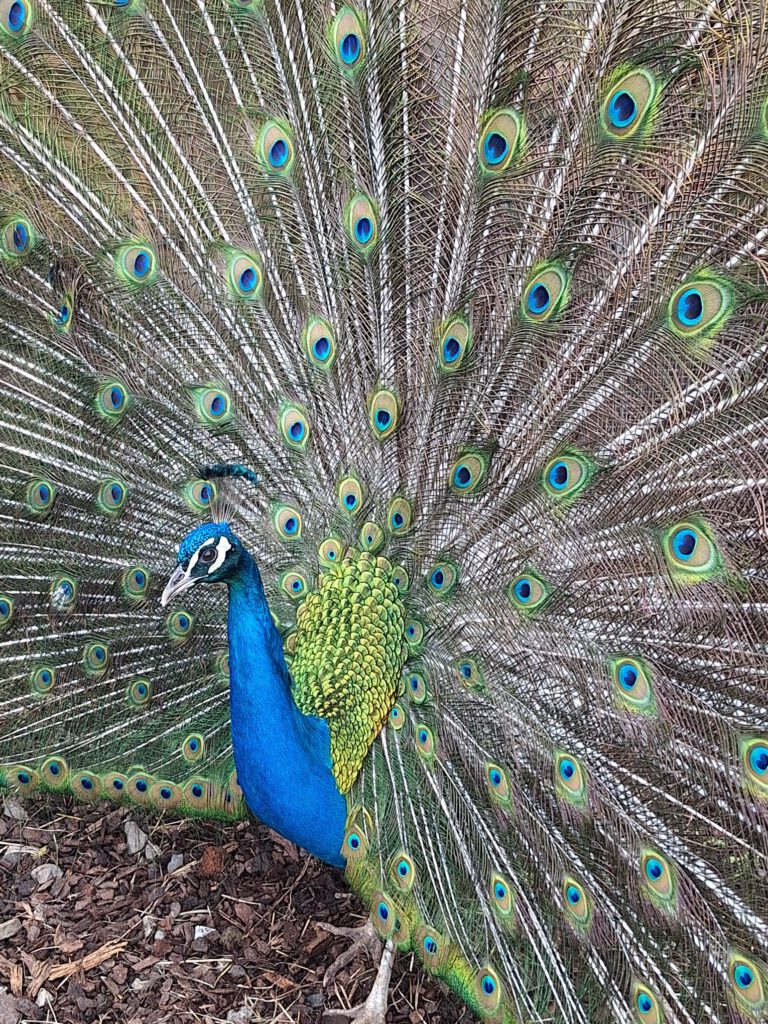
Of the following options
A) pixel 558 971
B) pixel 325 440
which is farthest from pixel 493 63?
pixel 558 971

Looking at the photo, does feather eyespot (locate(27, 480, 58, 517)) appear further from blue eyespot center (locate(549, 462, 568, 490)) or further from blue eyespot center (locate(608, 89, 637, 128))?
blue eyespot center (locate(608, 89, 637, 128))

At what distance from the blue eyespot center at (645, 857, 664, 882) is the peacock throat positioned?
75 cm

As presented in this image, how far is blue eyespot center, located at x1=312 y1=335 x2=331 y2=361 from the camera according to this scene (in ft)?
7.67

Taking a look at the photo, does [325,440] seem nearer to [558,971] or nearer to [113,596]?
[113,596]

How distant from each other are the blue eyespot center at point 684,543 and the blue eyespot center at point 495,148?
0.85m

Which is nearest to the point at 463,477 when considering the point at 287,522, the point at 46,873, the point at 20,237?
the point at 287,522

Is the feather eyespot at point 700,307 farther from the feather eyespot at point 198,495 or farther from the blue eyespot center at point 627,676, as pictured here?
the feather eyespot at point 198,495

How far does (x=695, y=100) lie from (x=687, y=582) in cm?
89

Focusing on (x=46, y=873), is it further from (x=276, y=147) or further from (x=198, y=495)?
(x=276, y=147)

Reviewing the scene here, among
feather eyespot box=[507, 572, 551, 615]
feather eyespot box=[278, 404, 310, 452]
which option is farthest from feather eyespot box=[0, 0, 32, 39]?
feather eyespot box=[507, 572, 551, 615]

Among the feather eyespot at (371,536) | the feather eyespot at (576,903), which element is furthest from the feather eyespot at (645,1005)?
the feather eyespot at (371,536)

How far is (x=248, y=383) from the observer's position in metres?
2.43

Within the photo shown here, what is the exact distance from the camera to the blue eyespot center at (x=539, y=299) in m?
1.92

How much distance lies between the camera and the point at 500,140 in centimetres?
187
